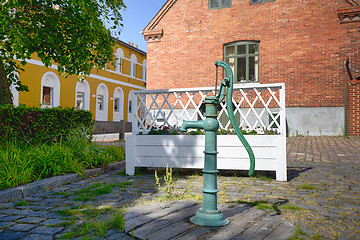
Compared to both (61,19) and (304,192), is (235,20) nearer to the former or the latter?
(61,19)

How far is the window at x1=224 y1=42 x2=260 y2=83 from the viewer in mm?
13727

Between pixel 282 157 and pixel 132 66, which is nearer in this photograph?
pixel 282 157

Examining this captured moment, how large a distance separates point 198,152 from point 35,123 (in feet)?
11.2

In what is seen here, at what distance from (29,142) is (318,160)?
6.61m

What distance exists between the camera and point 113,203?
3525 mm

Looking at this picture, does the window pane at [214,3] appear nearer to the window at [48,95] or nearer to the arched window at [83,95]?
the window at [48,95]

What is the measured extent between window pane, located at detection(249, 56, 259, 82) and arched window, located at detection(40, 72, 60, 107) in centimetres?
1378

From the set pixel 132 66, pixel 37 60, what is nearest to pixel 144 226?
pixel 37 60

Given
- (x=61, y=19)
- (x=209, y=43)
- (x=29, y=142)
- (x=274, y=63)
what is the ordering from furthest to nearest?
(x=209, y=43) < (x=274, y=63) < (x=61, y=19) < (x=29, y=142)

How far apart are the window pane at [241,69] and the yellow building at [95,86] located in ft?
→ 25.5

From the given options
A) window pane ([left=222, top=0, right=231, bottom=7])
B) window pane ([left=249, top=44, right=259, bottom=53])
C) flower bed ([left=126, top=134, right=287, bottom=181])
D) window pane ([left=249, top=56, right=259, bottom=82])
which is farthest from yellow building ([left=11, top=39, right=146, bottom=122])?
flower bed ([left=126, top=134, right=287, bottom=181])

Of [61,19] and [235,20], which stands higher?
[235,20]

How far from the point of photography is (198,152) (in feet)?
17.1

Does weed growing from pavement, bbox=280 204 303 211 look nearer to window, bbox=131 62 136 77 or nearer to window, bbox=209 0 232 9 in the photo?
window, bbox=209 0 232 9
